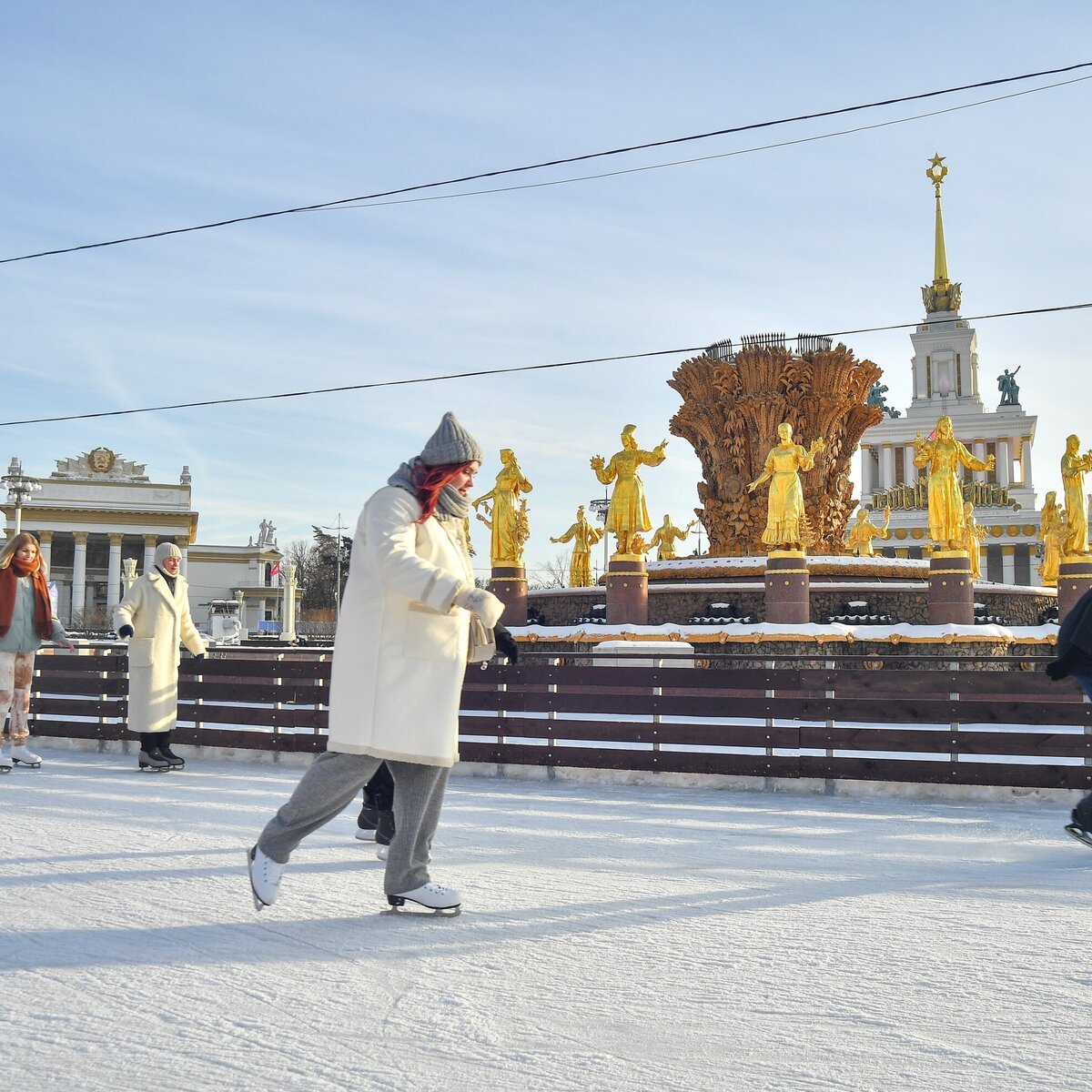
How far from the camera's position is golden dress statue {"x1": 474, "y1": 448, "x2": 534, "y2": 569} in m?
22.9

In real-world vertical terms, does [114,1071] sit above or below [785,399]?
below

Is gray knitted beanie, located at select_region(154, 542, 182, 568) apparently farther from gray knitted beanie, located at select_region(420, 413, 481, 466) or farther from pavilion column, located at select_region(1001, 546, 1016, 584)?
pavilion column, located at select_region(1001, 546, 1016, 584)

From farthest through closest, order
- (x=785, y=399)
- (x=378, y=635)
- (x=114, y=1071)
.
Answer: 1. (x=785, y=399)
2. (x=378, y=635)
3. (x=114, y=1071)

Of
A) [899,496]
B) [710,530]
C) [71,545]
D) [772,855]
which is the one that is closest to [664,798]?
[772,855]

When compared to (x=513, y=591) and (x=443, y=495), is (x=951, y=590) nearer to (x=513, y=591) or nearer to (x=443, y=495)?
(x=513, y=591)

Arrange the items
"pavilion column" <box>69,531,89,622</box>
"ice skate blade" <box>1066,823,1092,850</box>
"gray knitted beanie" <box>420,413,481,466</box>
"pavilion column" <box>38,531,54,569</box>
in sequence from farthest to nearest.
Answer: "pavilion column" <box>69,531,89,622</box>, "pavilion column" <box>38,531,54,569</box>, "ice skate blade" <box>1066,823,1092,850</box>, "gray knitted beanie" <box>420,413,481,466</box>

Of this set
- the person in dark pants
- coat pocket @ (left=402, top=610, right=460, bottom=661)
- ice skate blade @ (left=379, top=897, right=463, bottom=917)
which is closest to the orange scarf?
ice skate blade @ (left=379, top=897, right=463, bottom=917)

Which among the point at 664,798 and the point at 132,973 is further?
the point at 664,798

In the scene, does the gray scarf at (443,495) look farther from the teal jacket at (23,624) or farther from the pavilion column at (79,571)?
the pavilion column at (79,571)

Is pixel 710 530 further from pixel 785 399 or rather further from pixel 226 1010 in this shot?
pixel 226 1010

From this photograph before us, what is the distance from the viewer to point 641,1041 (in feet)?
10.2

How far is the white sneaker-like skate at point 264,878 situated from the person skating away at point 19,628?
626cm

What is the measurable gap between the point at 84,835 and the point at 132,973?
3132 mm

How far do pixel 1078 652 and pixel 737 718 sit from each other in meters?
3.53
